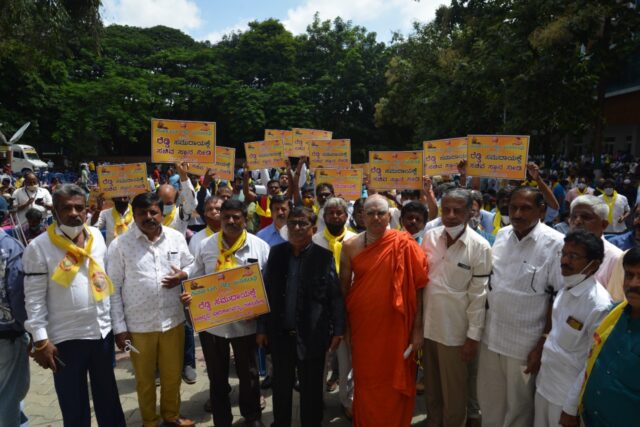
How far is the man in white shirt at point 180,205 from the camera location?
18.3 feet

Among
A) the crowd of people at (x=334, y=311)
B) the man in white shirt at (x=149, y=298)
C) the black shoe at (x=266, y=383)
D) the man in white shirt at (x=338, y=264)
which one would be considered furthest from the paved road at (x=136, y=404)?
the man in white shirt at (x=149, y=298)

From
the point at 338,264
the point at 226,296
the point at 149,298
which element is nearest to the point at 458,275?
the point at 338,264

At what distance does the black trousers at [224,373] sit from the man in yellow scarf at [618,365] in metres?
2.44

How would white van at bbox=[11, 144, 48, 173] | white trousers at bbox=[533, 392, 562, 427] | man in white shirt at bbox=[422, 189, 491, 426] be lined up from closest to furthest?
white trousers at bbox=[533, 392, 562, 427]
man in white shirt at bbox=[422, 189, 491, 426]
white van at bbox=[11, 144, 48, 173]

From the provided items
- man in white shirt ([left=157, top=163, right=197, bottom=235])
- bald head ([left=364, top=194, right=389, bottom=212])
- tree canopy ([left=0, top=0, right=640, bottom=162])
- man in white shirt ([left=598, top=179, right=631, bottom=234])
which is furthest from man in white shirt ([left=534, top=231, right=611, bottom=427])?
tree canopy ([left=0, top=0, right=640, bottom=162])

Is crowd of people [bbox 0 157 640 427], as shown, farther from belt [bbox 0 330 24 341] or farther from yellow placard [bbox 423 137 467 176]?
yellow placard [bbox 423 137 467 176]

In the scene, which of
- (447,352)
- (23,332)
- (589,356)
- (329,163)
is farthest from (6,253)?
(329,163)

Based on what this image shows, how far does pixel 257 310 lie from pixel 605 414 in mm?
2325

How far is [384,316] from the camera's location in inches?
143

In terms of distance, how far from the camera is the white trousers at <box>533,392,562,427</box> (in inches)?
120

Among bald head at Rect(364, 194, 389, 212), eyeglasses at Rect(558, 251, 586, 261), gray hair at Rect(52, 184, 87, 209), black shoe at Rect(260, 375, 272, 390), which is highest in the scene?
gray hair at Rect(52, 184, 87, 209)

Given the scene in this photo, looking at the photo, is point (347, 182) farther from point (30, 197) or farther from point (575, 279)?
point (30, 197)

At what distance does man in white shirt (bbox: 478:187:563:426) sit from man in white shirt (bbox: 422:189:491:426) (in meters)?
0.11

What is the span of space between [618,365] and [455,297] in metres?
1.16
